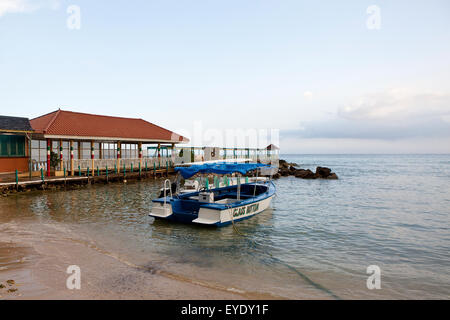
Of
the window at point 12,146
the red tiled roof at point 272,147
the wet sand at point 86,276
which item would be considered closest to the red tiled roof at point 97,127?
the window at point 12,146

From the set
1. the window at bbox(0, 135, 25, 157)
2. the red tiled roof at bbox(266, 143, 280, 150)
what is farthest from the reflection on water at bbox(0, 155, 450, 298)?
the red tiled roof at bbox(266, 143, 280, 150)

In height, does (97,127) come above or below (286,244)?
above

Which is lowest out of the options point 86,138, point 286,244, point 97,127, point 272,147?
point 286,244

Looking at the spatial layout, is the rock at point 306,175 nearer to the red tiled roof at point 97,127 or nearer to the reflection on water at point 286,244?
the red tiled roof at point 97,127

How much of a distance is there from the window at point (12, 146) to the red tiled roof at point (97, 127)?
1.60m

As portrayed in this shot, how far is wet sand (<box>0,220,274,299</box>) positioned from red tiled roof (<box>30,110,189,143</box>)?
15.9 m

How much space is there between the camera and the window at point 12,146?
21047mm

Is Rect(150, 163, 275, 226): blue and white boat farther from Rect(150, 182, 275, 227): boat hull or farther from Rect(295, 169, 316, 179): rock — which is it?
Rect(295, 169, 316, 179): rock

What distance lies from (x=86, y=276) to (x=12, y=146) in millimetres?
20948

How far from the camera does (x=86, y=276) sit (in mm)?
6309

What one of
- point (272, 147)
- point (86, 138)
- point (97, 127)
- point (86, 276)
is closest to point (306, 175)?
point (272, 147)

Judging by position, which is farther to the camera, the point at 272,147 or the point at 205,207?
the point at 272,147

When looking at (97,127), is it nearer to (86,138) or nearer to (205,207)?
(86,138)

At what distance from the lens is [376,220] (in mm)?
14281
